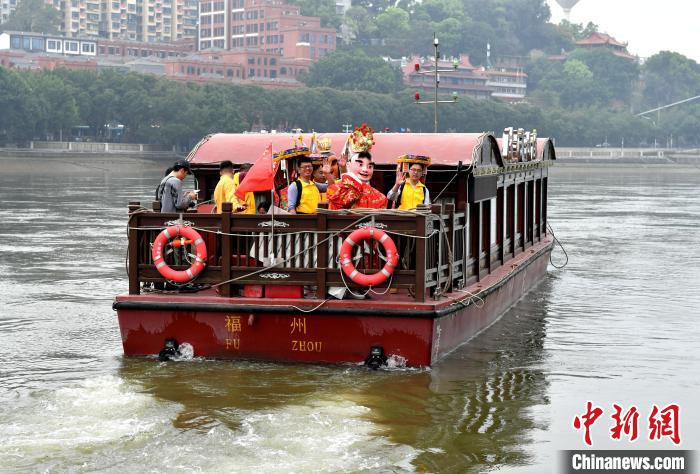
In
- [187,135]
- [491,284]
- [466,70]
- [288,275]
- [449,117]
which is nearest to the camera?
[288,275]

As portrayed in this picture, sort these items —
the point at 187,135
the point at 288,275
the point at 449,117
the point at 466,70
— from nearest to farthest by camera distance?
the point at 288,275 → the point at 187,135 → the point at 449,117 → the point at 466,70

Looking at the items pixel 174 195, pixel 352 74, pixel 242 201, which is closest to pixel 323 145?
pixel 242 201

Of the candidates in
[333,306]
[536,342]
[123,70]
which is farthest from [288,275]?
[123,70]

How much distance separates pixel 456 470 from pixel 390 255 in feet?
10.2

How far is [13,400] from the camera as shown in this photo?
11.9m

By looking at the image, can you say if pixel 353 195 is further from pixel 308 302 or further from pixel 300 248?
pixel 308 302

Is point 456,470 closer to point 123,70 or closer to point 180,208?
point 180,208

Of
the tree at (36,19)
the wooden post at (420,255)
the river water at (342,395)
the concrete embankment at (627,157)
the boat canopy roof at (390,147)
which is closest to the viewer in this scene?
the river water at (342,395)

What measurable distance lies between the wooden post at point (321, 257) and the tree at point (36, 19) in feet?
616

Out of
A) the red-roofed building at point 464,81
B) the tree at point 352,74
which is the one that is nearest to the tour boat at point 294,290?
the tree at point 352,74

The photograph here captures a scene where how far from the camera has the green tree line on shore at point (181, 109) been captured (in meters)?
110

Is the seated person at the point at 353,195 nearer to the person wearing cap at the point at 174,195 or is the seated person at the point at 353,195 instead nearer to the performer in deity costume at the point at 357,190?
the performer in deity costume at the point at 357,190

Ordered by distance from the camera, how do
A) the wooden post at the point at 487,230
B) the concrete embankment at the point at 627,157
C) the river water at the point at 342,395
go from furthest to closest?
the concrete embankment at the point at 627,157
the wooden post at the point at 487,230
the river water at the point at 342,395

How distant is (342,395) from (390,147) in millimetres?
4229
